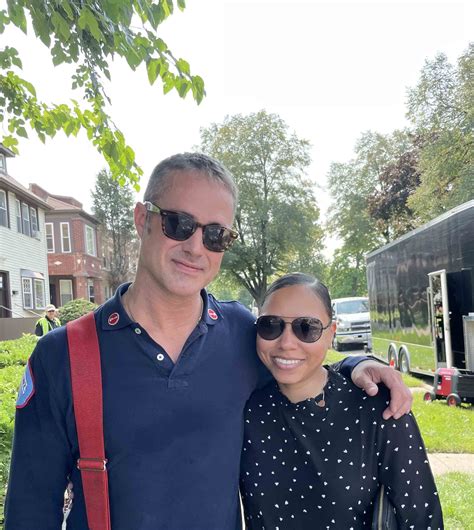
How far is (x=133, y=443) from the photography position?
1.79 metres

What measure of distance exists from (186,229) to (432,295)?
28.5 feet

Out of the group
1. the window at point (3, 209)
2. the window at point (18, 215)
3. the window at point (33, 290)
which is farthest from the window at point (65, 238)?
the window at point (3, 209)

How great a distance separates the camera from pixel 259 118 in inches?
1475

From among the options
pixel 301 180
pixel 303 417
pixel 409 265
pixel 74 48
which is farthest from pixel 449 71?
pixel 303 417

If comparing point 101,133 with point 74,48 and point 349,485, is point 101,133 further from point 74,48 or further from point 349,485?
point 349,485

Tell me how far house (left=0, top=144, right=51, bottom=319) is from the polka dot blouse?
22.0 m

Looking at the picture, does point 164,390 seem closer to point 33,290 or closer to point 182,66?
point 182,66

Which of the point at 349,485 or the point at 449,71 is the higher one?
the point at 449,71

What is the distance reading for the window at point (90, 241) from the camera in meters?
38.4

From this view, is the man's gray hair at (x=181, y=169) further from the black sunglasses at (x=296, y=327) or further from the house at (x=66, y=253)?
the house at (x=66, y=253)

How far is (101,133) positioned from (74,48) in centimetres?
92

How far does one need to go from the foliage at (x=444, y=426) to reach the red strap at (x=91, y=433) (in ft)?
18.8

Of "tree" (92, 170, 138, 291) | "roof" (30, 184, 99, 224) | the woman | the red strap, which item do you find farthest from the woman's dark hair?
"tree" (92, 170, 138, 291)

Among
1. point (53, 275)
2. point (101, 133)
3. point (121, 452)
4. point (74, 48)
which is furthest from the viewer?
point (53, 275)
